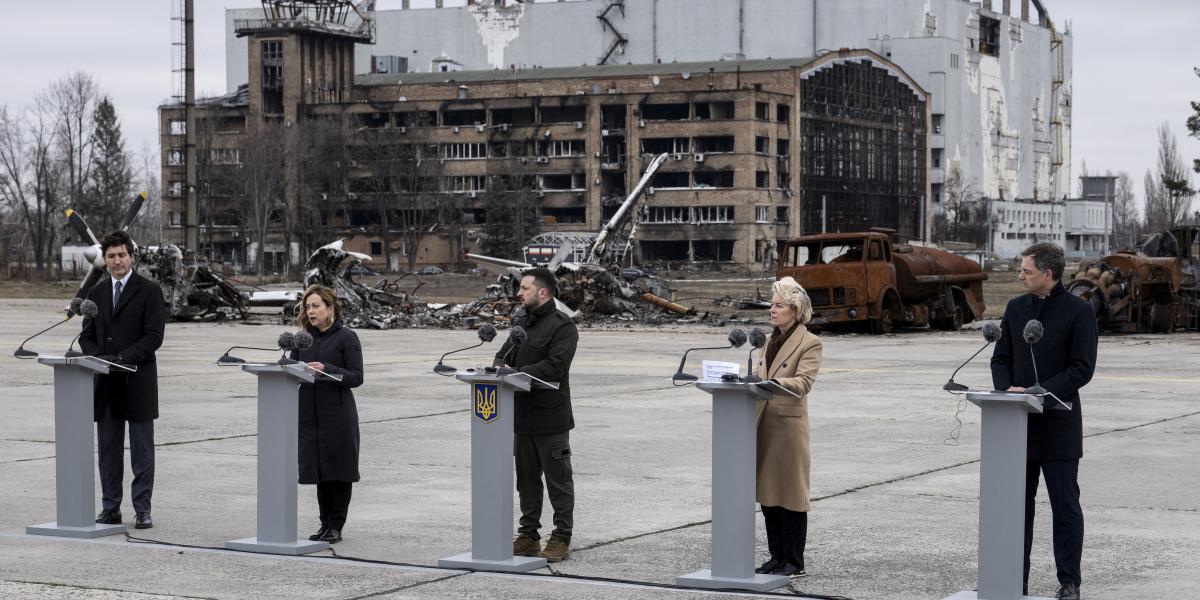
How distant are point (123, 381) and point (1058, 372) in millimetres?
6400

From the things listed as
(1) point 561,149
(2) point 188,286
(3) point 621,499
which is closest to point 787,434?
(3) point 621,499

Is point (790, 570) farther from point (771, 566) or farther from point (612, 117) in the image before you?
point (612, 117)

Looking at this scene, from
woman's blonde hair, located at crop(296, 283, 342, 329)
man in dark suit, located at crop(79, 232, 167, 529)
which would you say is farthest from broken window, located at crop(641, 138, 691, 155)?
woman's blonde hair, located at crop(296, 283, 342, 329)

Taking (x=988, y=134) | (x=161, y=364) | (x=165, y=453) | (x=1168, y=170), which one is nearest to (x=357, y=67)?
(x=988, y=134)

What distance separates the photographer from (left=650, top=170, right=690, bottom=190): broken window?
12319 cm

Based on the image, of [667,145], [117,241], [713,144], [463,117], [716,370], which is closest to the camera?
[716,370]

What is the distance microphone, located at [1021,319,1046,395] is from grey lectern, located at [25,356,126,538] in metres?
6.13

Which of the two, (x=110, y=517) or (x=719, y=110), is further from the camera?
(x=719, y=110)

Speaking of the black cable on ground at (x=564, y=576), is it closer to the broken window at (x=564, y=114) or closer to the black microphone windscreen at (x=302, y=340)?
the black microphone windscreen at (x=302, y=340)

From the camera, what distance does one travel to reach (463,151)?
5133 inches

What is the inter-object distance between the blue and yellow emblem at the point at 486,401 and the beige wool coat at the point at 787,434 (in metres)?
1.57

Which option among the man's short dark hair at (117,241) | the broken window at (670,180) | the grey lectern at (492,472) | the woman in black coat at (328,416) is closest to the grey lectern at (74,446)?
the man's short dark hair at (117,241)

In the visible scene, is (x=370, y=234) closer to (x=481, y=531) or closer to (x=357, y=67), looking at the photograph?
(x=357, y=67)

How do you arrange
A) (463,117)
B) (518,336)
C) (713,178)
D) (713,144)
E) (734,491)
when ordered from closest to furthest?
(734,491) < (518,336) < (713,144) < (713,178) < (463,117)
